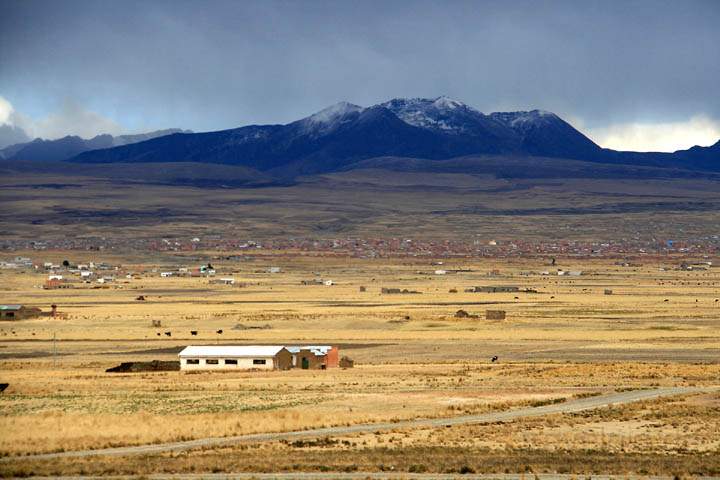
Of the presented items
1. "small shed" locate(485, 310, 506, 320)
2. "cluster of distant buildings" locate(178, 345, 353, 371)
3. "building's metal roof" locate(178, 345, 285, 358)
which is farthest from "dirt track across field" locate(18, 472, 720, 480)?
"small shed" locate(485, 310, 506, 320)

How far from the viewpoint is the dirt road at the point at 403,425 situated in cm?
4175

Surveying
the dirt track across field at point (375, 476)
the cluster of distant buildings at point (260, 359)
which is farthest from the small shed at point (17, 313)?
the dirt track across field at point (375, 476)

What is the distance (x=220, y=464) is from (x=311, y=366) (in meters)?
35.9

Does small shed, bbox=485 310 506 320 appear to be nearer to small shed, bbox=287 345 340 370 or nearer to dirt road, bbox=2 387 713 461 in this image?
small shed, bbox=287 345 340 370

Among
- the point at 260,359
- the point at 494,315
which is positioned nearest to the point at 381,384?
the point at 260,359

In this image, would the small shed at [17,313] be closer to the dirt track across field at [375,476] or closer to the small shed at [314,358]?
the small shed at [314,358]

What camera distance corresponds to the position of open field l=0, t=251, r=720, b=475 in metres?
40.2

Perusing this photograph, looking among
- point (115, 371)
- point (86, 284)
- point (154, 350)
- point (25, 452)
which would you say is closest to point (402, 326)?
point (154, 350)

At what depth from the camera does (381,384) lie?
62.8 meters

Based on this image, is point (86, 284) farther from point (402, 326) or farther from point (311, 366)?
point (311, 366)

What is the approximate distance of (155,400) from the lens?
56.8 meters

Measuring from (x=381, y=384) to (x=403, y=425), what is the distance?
15449mm

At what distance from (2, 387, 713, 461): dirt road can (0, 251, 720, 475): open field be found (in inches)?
32.6

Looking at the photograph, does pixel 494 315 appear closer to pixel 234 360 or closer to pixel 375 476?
pixel 234 360
